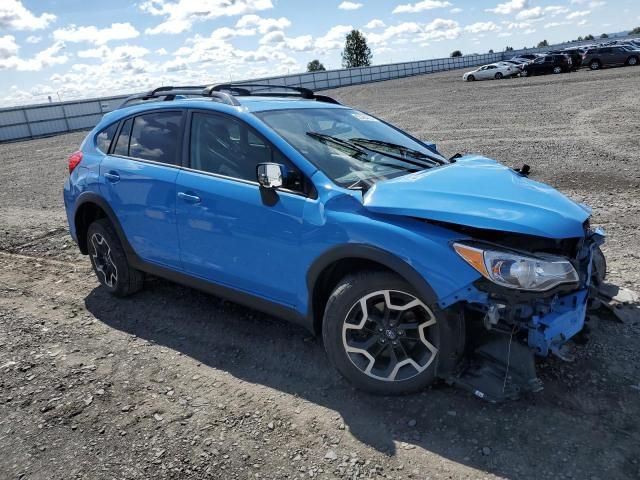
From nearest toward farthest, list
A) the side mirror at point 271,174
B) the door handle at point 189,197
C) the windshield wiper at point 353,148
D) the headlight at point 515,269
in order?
the headlight at point 515,269 → the side mirror at point 271,174 → the windshield wiper at point 353,148 → the door handle at point 189,197

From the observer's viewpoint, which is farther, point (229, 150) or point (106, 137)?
point (106, 137)

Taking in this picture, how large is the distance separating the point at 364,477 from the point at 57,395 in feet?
7.11

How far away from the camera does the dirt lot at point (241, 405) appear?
106 inches

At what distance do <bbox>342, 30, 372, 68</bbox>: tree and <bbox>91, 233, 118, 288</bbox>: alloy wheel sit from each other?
91235 millimetres

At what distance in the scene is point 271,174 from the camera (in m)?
3.19

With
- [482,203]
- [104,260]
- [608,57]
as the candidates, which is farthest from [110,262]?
[608,57]

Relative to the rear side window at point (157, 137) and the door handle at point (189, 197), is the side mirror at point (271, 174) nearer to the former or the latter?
the door handle at point (189, 197)

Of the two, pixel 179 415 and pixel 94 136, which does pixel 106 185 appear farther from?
pixel 179 415

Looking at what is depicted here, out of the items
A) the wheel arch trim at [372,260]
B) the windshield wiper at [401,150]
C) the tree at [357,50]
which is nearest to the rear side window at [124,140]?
the windshield wiper at [401,150]

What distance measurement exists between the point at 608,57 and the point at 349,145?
127 ft

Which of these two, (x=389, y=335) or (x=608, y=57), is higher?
(x=608, y=57)

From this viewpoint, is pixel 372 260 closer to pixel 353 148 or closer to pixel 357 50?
pixel 353 148

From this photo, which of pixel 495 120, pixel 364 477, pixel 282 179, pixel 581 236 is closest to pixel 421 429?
pixel 364 477

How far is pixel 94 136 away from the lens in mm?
5000
